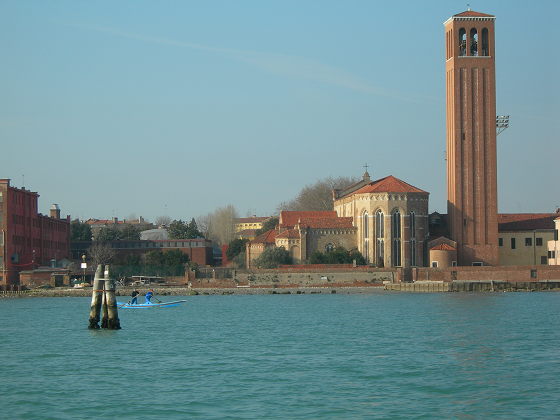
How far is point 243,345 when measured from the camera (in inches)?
1172

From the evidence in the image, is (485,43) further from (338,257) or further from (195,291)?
(195,291)

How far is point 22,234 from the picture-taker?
66562 millimetres

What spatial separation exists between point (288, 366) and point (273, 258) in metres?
43.4

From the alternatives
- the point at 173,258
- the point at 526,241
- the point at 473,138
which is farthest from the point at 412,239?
the point at 173,258

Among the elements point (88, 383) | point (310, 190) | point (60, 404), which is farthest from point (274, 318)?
point (310, 190)

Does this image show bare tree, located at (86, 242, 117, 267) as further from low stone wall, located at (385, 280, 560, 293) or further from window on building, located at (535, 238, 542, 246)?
window on building, located at (535, 238, 542, 246)

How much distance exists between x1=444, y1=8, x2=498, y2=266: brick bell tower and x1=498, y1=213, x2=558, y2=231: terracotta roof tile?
12.9 ft

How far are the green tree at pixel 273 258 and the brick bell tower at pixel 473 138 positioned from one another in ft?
50.8

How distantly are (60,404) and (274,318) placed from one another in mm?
21953

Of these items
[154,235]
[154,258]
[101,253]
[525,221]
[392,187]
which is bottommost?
[154,258]

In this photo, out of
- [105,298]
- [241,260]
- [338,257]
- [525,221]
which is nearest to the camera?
[105,298]

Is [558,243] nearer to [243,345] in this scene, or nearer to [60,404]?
[243,345]

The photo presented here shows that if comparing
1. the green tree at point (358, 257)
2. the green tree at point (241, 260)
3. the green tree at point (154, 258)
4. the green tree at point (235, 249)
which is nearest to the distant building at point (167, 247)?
the green tree at point (235, 249)

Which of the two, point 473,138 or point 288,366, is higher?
point 473,138
